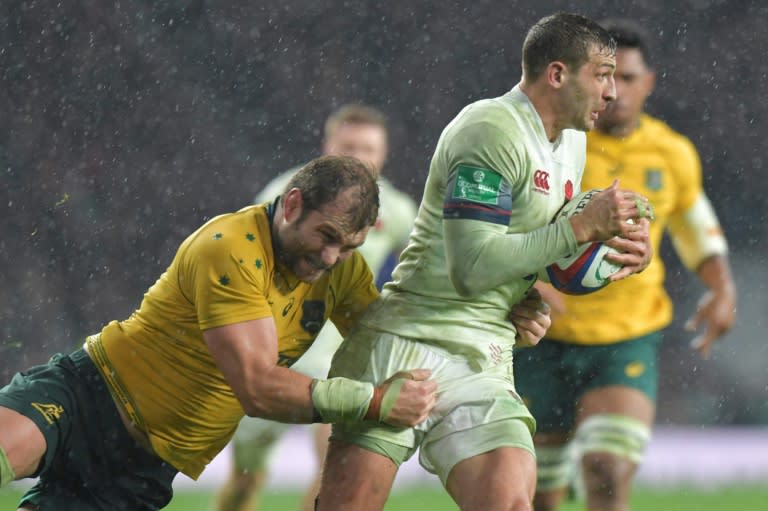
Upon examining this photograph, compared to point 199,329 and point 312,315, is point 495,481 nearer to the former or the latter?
point 312,315

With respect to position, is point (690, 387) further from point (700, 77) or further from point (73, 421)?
point (73, 421)

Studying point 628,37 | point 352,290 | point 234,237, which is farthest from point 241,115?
point 234,237

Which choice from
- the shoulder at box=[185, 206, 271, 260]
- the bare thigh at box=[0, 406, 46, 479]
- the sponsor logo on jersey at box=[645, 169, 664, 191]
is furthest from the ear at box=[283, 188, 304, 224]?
the sponsor logo on jersey at box=[645, 169, 664, 191]

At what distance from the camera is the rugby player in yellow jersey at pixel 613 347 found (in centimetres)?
524

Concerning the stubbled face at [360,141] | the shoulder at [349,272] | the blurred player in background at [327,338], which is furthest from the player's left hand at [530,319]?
the stubbled face at [360,141]

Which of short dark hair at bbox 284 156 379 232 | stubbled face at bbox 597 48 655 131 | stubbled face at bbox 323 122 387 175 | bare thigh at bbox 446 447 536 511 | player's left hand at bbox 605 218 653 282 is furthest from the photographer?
stubbled face at bbox 323 122 387 175

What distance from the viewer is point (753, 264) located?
12422 millimetres

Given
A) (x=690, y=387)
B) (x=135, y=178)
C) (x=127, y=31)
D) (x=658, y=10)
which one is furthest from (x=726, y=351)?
(x=127, y=31)

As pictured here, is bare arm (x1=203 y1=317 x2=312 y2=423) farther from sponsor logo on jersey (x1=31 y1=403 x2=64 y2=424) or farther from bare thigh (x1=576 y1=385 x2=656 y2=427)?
bare thigh (x1=576 y1=385 x2=656 y2=427)

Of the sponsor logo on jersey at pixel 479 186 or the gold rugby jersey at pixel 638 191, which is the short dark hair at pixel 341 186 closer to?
the sponsor logo on jersey at pixel 479 186

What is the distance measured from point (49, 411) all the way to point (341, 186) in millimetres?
1062

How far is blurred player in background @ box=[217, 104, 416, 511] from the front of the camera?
5.67m

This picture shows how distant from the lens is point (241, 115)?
12.6m

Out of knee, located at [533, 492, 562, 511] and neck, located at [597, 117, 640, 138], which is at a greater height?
neck, located at [597, 117, 640, 138]
